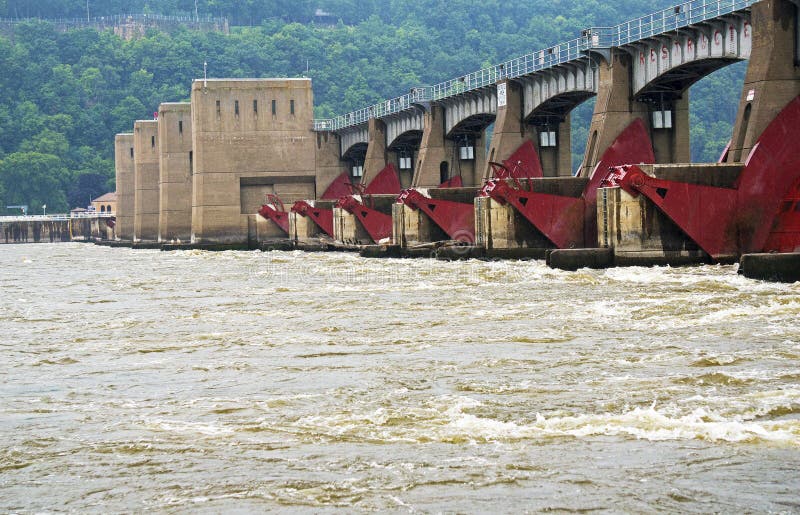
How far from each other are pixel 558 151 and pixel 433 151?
483 inches

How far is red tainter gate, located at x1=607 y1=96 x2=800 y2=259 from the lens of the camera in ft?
129

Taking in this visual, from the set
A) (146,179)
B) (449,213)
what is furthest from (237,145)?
(449,213)

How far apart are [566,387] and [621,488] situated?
5.55 m

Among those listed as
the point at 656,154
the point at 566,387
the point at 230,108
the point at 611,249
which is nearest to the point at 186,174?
the point at 230,108

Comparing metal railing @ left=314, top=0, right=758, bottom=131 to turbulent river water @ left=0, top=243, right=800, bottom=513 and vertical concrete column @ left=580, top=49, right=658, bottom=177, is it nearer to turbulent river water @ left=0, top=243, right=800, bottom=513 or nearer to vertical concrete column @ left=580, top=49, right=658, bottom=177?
vertical concrete column @ left=580, top=49, right=658, bottom=177

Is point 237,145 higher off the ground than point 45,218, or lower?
higher

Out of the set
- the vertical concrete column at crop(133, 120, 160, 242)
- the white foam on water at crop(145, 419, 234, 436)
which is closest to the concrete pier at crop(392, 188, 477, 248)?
the white foam on water at crop(145, 419, 234, 436)

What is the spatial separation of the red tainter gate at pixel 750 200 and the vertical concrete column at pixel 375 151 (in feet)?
173

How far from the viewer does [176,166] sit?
12219cm

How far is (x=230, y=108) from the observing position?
10562 centimetres

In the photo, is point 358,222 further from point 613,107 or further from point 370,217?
point 613,107

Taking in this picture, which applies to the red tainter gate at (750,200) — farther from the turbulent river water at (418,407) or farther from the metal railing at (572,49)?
the turbulent river water at (418,407)

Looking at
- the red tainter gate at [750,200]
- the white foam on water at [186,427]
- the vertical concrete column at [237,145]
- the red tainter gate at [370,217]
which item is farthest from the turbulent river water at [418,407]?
the vertical concrete column at [237,145]

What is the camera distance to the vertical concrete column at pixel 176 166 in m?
122
